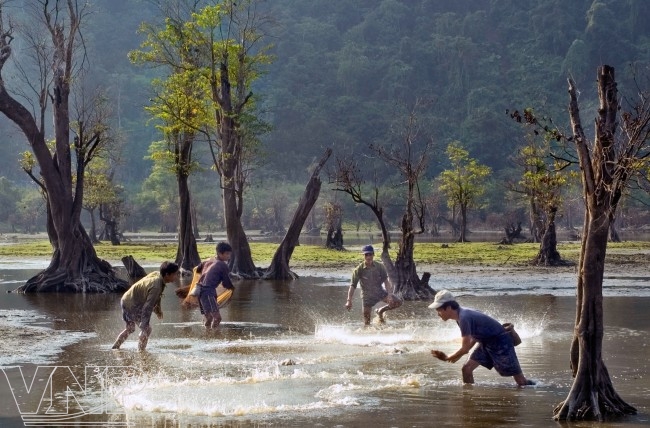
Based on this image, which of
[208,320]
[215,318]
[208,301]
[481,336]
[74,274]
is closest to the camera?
[481,336]

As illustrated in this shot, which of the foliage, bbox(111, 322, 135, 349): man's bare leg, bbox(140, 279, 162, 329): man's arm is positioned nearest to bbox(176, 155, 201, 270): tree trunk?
bbox(111, 322, 135, 349): man's bare leg

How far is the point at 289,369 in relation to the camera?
49.7ft

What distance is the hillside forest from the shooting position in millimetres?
110688

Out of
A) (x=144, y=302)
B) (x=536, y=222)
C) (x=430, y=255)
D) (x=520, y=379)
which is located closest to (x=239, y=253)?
(x=430, y=255)

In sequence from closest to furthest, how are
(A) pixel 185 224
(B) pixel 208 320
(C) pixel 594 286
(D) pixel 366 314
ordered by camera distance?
(C) pixel 594 286 → (B) pixel 208 320 → (D) pixel 366 314 → (A) pixel 185 224

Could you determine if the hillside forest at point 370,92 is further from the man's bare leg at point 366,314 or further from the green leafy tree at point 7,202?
the man's bare leg at point 366,314

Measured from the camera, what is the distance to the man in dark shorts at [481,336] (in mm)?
12836

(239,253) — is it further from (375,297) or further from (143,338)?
(143,338)

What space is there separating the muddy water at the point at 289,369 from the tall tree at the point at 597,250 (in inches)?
13.1

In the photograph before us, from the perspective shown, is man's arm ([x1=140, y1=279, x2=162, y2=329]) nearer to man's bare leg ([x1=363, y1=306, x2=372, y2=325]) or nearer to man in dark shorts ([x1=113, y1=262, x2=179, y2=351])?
man in dark shorts ([x1=113, y1=262, x2=179, y2=351])

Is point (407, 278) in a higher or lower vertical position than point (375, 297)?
higher

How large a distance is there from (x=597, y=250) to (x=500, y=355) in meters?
2.10

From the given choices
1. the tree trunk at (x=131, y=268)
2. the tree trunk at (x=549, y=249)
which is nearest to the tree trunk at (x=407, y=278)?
the tree trunk at (x=131, y=268)

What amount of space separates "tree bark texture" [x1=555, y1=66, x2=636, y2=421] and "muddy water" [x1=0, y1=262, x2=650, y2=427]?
0.32 metres
